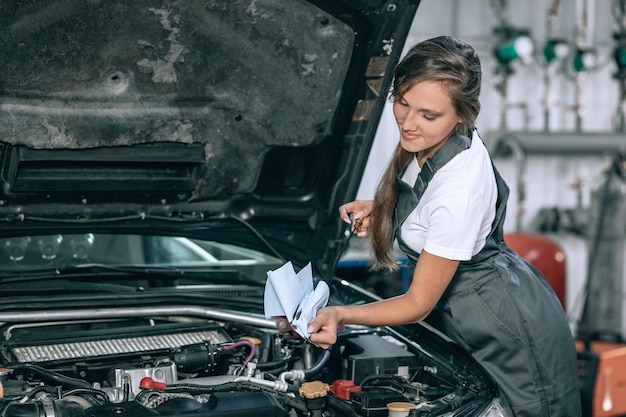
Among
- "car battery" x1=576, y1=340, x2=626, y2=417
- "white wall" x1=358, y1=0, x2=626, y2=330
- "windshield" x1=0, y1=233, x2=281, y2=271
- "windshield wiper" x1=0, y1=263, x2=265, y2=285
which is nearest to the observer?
"windshield wiper" x1=0, y1=263, x2=265, y2=285

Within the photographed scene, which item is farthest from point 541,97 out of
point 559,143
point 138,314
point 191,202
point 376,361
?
point 138,314

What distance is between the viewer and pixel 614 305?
17.7 feet

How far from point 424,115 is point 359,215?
0.41 m

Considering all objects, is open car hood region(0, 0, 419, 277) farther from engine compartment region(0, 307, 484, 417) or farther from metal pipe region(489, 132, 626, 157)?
metal pipe region(489, 132, 626, 157)

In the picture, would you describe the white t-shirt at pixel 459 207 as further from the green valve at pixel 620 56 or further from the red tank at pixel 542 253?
the green valve at pixel 620 56

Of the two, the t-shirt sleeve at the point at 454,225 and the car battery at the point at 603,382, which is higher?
the t-shirt sleeve at the point at 454,225

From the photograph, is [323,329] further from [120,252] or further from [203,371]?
[120,252]

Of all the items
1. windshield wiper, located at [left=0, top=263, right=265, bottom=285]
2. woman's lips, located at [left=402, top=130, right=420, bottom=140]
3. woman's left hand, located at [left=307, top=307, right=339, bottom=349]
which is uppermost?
woman's lips, located at [left=402, top=130, right=420, bottom=140]

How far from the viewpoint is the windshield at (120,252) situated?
90.3 inches

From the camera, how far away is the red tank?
211 inches

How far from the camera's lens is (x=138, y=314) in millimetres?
2123

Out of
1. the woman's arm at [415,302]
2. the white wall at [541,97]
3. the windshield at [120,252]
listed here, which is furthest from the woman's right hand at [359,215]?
the white wall at [541,97]

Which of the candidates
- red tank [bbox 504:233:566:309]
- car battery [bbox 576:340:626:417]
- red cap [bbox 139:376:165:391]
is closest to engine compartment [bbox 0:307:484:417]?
red cap [bbox 139:376:165:391]

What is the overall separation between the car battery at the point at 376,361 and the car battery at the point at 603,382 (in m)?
2.39
